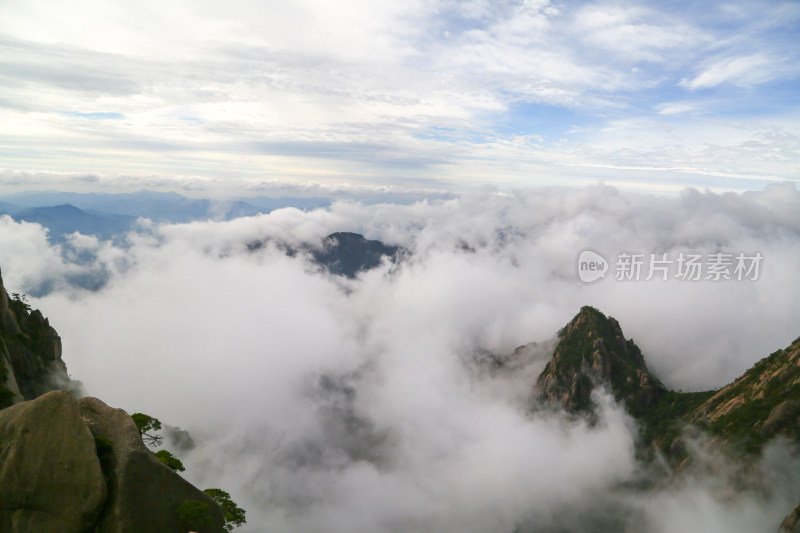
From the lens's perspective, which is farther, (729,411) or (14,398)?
(729,411)

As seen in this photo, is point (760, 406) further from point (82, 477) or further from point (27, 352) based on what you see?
point (27, 352)

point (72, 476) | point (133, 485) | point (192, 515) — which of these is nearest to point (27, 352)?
point (72, 476)

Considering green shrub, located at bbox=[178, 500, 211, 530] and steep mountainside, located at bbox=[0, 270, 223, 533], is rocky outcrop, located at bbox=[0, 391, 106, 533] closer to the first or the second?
steep mountainside, located at bbox=[0, 270, 223, 533]

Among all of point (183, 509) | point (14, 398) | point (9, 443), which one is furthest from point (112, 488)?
point (14, 398)

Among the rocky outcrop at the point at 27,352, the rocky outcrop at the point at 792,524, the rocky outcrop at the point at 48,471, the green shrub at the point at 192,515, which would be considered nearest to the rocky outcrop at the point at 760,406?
the rocky outcrop at the point at 792,524

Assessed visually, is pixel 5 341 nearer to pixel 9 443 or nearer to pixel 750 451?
pixel 9 443

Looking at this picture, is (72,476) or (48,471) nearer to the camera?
(48,471)
